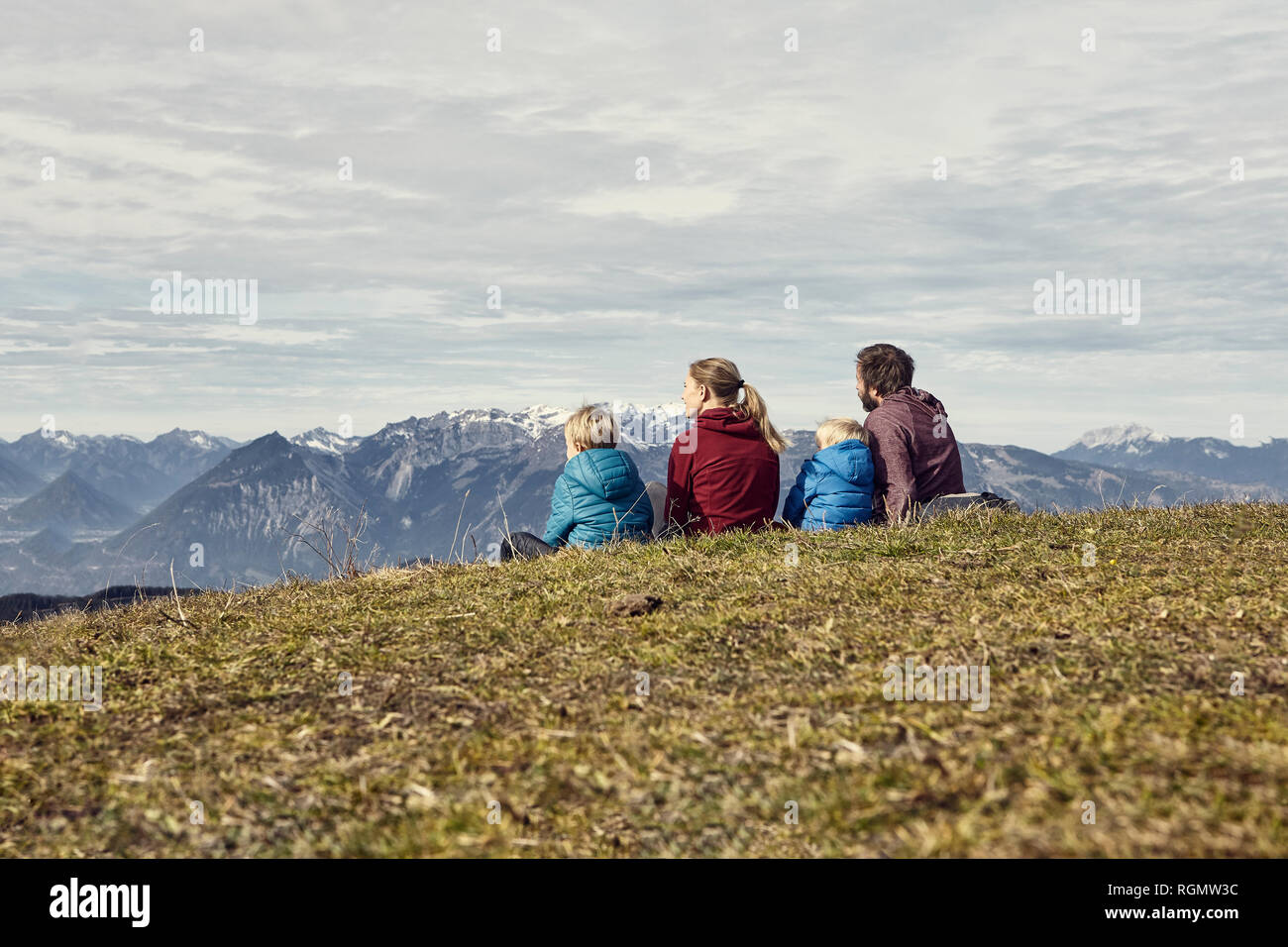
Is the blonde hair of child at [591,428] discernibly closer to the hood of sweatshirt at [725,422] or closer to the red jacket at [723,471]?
the red jacket at [723,471]

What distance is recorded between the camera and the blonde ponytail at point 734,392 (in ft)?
38.5

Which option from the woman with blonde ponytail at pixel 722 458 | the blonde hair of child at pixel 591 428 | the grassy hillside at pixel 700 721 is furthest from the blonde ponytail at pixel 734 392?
the grassy hillside at pixel 700 721

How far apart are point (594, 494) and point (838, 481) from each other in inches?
119

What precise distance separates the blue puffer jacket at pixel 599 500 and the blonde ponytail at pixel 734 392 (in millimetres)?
1414

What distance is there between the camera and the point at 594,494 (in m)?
11.2

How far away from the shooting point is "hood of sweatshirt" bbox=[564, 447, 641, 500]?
1112 cm

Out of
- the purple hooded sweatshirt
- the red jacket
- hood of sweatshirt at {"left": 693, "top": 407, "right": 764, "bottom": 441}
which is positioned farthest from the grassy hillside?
the purple hooded sweatshirt

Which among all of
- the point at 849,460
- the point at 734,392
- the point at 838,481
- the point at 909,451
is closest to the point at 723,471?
the point at 734,392

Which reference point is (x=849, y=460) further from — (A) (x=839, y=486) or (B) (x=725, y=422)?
(B) (x=725, y=422)

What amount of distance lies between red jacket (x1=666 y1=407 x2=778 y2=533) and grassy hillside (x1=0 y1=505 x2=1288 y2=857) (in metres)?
2.71
